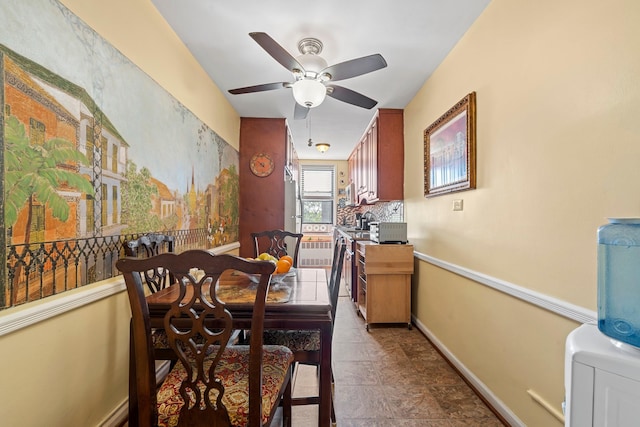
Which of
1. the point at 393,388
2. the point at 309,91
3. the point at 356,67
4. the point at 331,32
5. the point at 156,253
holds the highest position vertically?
the point at 331,32

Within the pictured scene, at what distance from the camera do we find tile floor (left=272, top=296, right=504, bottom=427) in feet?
5.75

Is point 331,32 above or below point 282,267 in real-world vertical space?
above

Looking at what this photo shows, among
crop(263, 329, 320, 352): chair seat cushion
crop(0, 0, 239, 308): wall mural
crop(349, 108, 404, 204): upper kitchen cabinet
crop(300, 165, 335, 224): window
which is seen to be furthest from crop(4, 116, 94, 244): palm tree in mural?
crop(300, 165, 335, 224): window

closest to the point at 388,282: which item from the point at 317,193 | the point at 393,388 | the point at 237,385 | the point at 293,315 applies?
the point at 393,388

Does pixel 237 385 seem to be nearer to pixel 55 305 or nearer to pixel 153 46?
pixel 55 305

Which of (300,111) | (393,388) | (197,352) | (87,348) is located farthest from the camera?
(300,111)

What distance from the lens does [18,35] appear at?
1.06 m

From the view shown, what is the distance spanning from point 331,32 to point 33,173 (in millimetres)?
1941

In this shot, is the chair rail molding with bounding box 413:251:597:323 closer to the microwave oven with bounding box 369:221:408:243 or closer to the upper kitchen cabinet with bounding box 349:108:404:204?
the microwave oven with bounding box 369:221:408:243

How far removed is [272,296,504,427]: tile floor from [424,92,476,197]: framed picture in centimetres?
142

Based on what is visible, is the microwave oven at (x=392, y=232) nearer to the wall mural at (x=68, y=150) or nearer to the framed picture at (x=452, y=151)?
the framed picture at (x=452, y=151)

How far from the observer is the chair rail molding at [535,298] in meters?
1.20

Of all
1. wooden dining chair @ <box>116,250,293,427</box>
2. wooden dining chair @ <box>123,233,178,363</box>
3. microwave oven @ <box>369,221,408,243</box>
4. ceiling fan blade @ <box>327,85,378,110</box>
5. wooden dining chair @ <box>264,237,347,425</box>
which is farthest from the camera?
microwave oven @ <box>369,221,408,243</box>

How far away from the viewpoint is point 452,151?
7.72 feet
